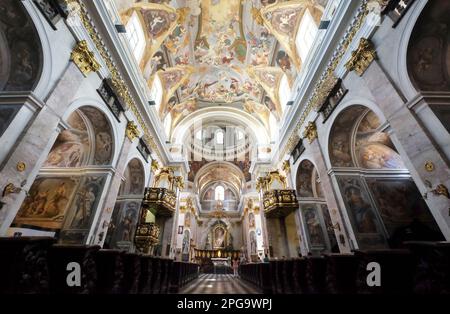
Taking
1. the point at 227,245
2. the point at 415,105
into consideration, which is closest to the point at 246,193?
the point at 227,245

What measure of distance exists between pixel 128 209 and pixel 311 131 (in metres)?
9.56

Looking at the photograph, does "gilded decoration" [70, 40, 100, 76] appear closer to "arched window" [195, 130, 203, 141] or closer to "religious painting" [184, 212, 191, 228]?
"religious painting" [184, 212, 191, 228]

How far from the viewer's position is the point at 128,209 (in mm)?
10289

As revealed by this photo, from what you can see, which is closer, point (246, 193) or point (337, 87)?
point (337, 87)

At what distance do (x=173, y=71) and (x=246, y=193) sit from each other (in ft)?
47.6

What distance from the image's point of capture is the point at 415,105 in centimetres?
428

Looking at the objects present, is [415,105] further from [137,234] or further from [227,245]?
[227,245]

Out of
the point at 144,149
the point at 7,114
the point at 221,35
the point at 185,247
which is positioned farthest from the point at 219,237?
the point at 7,114

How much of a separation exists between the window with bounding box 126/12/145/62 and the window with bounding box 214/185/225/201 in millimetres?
23033

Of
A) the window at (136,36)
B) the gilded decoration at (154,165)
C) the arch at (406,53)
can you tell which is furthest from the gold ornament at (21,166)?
the arch at (406,53)

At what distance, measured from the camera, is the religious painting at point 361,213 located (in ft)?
20.4

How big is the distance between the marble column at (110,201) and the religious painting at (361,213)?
8.24m

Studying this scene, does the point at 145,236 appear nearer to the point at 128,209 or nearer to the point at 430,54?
the point at 128,209
